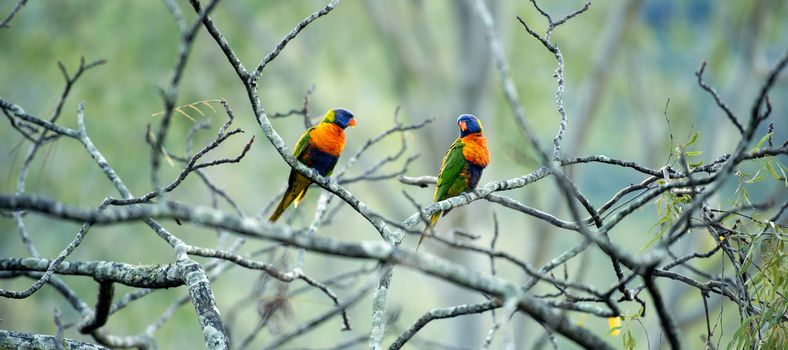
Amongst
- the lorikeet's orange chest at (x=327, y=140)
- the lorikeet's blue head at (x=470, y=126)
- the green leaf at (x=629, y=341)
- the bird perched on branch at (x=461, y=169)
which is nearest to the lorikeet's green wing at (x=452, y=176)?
the bird perched on branch at (x=461, y=169)

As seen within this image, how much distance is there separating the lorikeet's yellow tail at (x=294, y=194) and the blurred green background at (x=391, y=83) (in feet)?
13.0

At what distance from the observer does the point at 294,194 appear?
373 cm

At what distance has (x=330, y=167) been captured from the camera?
391 cm

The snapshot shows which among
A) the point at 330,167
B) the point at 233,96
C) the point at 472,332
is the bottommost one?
the point at 330,167

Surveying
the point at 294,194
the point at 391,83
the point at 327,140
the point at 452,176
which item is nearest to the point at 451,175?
the point at 452,176

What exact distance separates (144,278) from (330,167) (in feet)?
6.47

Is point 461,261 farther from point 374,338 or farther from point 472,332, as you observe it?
point 374,338

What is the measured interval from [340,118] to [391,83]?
4994 millimetres

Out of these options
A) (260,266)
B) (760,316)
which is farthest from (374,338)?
(760,316)

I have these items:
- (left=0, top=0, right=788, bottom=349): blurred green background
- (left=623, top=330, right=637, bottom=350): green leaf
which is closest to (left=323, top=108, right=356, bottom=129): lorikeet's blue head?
(left=623, top=330, right=637, bottom=350): green leaf

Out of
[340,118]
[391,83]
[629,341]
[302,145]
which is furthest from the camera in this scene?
[391,83]

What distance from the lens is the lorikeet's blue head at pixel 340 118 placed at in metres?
4.07

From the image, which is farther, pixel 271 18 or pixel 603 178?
pixel 603 178

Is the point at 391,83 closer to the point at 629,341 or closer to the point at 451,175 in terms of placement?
the point at 451,175
